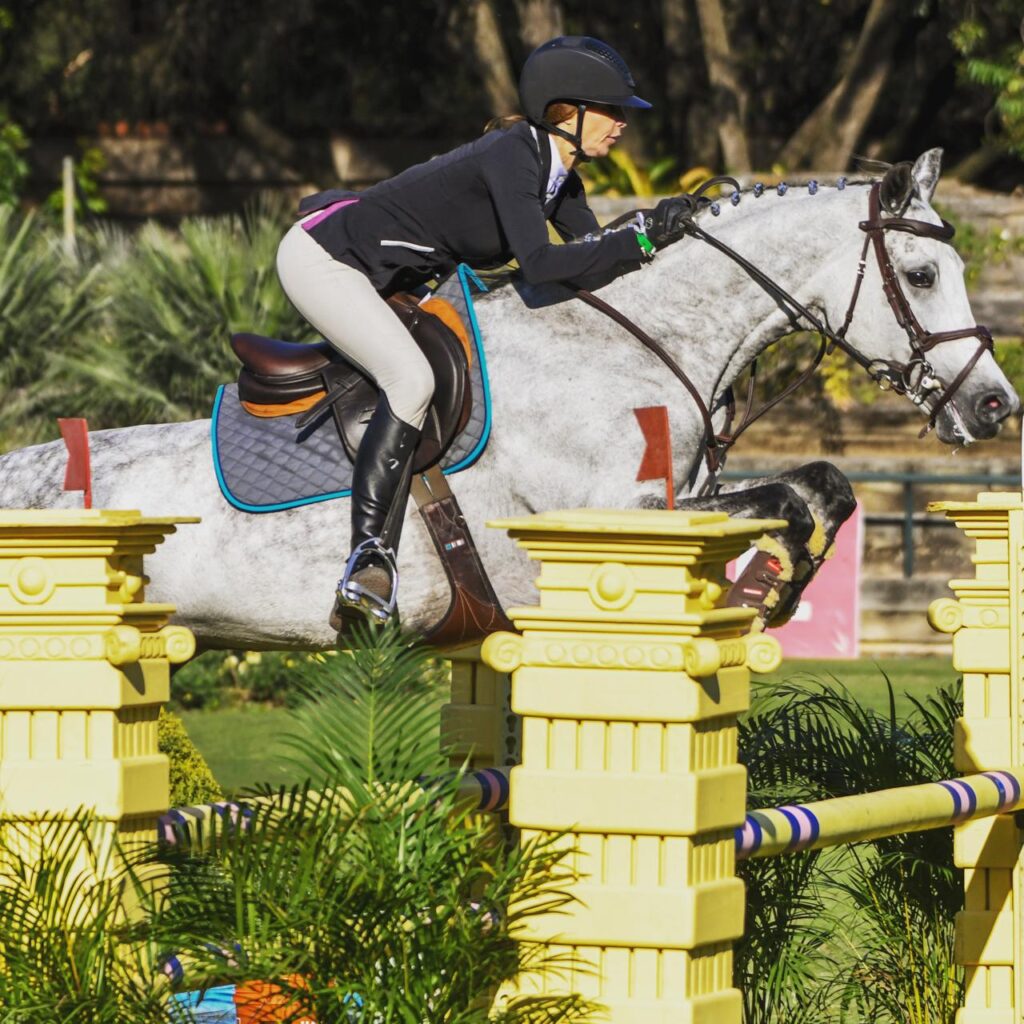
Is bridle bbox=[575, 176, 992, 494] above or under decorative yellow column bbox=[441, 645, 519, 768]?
above

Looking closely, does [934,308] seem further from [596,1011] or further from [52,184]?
[52,184]

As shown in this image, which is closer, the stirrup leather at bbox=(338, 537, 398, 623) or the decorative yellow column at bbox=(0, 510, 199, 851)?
the decorative yellow column at bbox=(0, 510, 199, 851)

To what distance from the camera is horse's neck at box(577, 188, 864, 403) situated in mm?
5434

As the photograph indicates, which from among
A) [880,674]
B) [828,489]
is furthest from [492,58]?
Result: [828,489]

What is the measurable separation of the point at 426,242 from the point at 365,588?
0.95m

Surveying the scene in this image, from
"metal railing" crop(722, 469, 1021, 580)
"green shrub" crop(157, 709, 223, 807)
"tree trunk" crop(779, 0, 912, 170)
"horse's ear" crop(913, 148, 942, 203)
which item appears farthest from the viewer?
"tree trunk" crop(779, 0, 912, 170)

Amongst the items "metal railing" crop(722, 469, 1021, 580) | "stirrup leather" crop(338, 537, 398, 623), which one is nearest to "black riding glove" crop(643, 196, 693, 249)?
"stirrup leather" crop(338, 537, 398, 623)

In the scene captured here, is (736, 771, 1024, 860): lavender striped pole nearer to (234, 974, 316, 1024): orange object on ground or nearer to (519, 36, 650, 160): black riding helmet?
(234, 974, 316, 1024): orange object on ground

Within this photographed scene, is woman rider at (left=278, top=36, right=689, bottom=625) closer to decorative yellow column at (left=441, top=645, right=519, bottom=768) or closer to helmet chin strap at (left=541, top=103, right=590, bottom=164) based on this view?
helmet chin strap at (left=541, top=103, right=590, bottom=164)

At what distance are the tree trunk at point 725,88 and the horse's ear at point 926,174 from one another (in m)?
12.4

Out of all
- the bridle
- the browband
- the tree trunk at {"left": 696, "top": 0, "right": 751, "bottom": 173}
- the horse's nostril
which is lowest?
the horse's nostril

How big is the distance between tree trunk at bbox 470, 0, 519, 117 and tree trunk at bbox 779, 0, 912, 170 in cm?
273

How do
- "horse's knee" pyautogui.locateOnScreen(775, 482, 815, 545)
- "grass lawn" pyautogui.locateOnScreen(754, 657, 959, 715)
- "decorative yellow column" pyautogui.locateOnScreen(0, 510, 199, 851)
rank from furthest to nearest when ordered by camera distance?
"grass lawn" pyautogui.locateOnScreen(754, 657, 959, 715)
"horse's knee" pyautogui.locateOnScreen(775, 482, 815, 545)
"decorative yellow column" pyautogui.locateOnScreen(0, 510, 199, 851)

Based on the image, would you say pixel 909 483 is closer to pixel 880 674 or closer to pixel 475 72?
pixel 880 674
